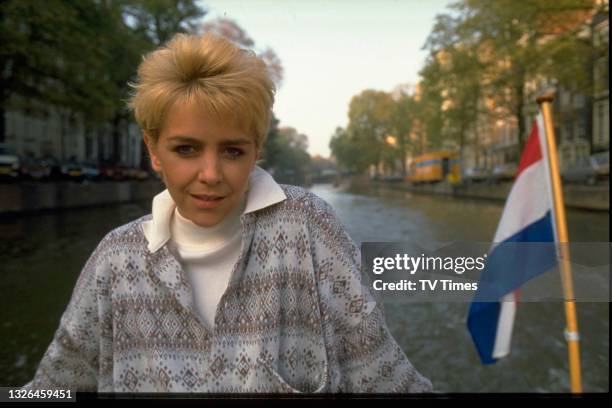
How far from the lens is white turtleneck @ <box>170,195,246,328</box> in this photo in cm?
121

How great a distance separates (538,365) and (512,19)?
6.73ft

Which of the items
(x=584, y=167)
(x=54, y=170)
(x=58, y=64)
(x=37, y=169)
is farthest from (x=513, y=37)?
(x=584, y=167)

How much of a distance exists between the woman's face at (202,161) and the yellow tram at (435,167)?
1614 mm

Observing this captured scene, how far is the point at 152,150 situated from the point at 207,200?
167mm

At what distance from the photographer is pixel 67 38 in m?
10.0

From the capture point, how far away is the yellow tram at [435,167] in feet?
9.00

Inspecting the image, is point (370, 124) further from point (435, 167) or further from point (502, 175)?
point (502, 175)

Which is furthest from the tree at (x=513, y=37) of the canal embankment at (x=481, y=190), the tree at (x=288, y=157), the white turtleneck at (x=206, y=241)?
the white turtleneck at (x=206, y=241)

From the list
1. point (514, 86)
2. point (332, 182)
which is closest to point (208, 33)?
point (332, 182)

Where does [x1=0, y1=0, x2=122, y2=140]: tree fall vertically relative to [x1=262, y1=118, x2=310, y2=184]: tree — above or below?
above

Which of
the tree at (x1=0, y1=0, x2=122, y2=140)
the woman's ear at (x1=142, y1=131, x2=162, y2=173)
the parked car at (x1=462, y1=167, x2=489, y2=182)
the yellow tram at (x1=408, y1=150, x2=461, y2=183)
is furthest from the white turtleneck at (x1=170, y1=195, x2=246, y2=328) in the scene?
the parked car at (x1=462, y1=167, x2=489, y2=182)

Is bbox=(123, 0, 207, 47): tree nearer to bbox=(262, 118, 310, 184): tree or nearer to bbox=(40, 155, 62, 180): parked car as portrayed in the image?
bbox=(262, 118, 310, 184): tree

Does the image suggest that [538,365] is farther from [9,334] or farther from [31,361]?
[9,334]

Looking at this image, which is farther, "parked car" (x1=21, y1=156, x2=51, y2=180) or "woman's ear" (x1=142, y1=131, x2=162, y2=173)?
"parked car" (x1=21, y1=156, x2=51, y2=180)
